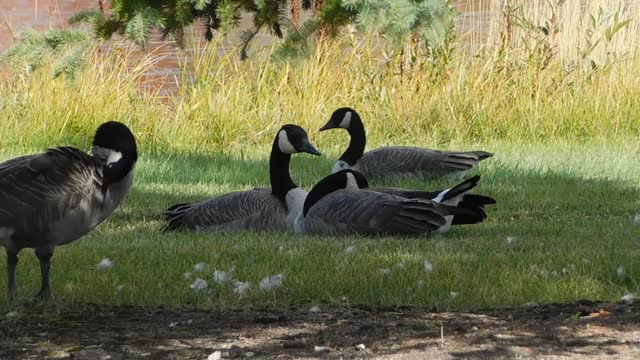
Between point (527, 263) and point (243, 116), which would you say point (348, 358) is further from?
point (243, 116)

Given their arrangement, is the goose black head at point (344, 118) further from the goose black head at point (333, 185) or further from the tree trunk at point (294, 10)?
the tree trunk at point (294, 10)

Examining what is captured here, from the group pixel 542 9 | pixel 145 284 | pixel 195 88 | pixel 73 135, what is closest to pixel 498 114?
pixel 542 9

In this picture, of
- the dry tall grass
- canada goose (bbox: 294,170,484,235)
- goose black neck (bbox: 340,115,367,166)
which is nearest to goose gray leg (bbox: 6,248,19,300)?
canada goose (bbox: 294,170,484,235)

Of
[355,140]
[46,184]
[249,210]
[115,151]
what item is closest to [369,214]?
[249,210]

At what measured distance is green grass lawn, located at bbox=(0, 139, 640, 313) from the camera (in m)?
6.45

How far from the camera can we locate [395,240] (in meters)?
8.35

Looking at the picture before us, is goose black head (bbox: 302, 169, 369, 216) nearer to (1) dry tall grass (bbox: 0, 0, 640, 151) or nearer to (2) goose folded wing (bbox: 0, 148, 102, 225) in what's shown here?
(2) goose folded wing (bbox: 0, 148, 102, 225)

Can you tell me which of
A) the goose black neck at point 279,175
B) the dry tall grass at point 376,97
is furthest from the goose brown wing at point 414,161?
the dry tall grass at point 376,97

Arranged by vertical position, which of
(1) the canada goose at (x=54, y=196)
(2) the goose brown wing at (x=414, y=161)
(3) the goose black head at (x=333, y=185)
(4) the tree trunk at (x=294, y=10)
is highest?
(4) the tree trunk at (x=294, y=10)

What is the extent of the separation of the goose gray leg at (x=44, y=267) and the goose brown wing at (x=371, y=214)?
9.59 ft

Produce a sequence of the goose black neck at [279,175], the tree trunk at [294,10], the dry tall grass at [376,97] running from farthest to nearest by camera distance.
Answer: the dry tall grass at [376,97] → the goose black neck at [279,175] → the tree trunk at [294,10]

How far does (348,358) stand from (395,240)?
136 inches

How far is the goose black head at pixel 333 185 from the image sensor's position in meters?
9.24

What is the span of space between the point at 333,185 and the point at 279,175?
617 millimetres
